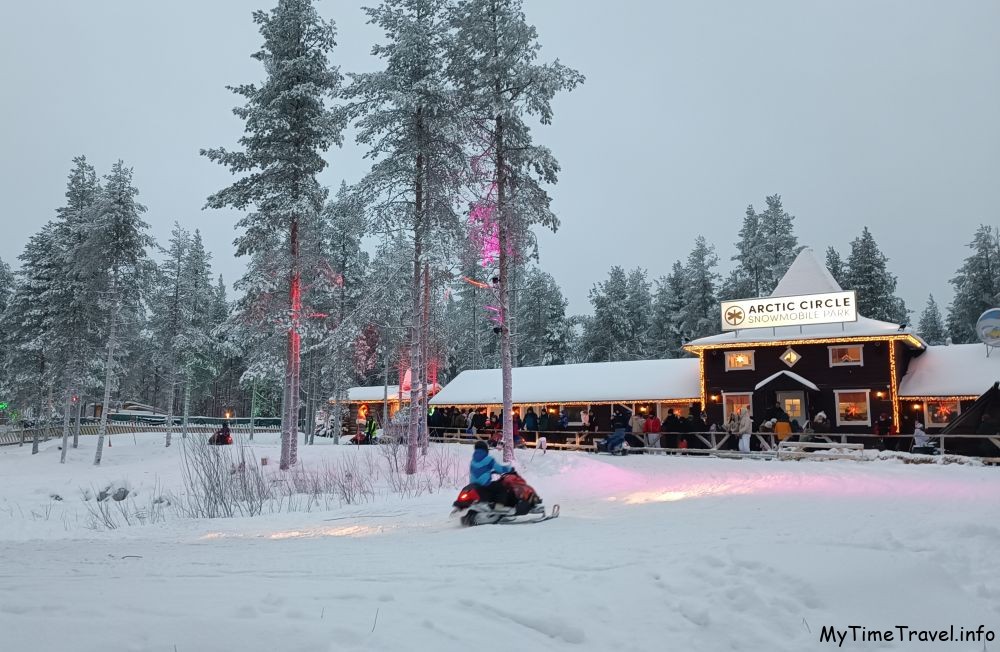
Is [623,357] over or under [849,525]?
over

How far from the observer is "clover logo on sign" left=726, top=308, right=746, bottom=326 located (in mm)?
32406

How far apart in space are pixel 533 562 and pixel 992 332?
31747 millimetres

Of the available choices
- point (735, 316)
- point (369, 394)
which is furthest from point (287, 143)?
point (369, 394)

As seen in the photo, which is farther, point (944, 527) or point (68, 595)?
point (944, 527)

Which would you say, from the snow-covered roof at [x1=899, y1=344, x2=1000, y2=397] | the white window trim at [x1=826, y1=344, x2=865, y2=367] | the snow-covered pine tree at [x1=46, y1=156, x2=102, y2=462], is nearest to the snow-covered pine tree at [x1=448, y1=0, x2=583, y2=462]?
the white window trim at [x1=826, y1=344, x2=865, y2=367]

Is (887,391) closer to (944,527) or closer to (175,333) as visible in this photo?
(944,527)

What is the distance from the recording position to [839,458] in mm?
21875

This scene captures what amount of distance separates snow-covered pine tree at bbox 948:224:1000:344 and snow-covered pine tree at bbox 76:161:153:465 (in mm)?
57491

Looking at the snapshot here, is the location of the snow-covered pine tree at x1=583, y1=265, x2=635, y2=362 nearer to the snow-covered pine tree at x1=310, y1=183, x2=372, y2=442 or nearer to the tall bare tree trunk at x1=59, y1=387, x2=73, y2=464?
the snow-covered pine tree at x1=310, y1=183, x2=372, y2=442

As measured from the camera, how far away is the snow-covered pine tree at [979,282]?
5288 centimetres

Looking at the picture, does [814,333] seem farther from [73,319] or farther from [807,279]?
[73,319]

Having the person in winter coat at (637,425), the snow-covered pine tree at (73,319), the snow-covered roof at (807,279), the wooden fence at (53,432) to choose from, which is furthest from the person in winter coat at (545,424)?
the wooden fence at (53,432)

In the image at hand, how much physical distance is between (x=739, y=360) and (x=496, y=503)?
79.5 ft

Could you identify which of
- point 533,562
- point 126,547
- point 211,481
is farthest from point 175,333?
point 533,562
